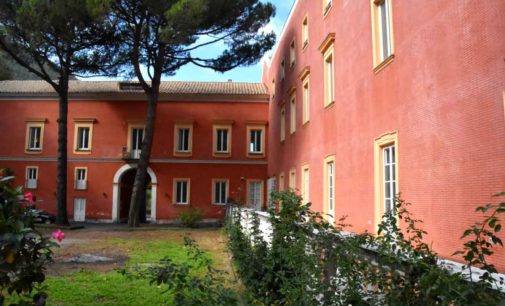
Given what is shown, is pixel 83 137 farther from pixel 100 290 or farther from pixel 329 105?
pixel 100 290

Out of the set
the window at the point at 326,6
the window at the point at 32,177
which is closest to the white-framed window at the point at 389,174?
the window at the point at 326,6

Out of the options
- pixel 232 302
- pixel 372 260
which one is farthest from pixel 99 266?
pixel 372 260

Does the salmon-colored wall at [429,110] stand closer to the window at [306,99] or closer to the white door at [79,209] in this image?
the window at [306,99]

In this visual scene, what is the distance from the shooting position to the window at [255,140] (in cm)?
2965

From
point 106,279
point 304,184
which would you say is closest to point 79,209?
point 304,184

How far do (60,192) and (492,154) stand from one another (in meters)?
23.4

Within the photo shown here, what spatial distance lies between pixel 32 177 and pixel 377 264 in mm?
31114

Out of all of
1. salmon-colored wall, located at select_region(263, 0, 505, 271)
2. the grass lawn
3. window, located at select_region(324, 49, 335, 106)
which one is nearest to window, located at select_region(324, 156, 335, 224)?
salmon-colored wall, located at select_region(263, 0, 505, 271)

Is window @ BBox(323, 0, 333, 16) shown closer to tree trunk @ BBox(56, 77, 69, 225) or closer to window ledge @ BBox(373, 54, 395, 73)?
window ledge @ BBox(373, 54, 395, 73)

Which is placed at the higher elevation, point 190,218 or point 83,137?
point 83,137

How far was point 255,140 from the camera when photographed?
30.0 meters

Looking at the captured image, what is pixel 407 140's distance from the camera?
8.16 meters

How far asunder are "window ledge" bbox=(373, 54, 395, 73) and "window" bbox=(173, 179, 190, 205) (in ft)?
68.8

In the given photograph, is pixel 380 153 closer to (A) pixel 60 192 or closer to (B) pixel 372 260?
(B) pixel 372 260
